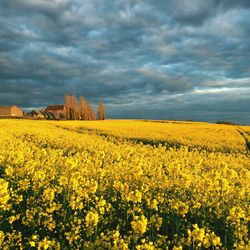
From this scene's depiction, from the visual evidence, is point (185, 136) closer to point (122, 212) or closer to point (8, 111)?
point (122, 212)

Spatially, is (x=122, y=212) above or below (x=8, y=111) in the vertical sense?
below

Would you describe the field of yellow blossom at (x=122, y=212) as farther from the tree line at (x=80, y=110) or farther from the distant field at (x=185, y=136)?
the tree line at (x=80, y=110)

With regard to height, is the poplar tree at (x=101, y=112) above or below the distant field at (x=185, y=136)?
above

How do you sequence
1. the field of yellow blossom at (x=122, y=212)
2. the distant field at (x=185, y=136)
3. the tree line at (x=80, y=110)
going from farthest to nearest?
the tree line at (x=80, y=110) < the distant field at (x=185, y=136) < the field of yellow blossom at (x=122, y=212)

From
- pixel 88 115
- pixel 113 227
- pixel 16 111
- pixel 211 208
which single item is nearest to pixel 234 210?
pixel 211 208

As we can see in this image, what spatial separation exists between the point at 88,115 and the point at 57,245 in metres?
94.0

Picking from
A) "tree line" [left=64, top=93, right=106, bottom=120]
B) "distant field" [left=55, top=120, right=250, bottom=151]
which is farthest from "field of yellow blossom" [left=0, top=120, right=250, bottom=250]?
"tree line" [left=64, top=93, right=106, bottom=120]

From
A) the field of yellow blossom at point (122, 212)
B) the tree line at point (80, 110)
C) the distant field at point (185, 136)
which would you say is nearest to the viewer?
the field of yellow blossom at point (122, 212)

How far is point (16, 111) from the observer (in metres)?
106

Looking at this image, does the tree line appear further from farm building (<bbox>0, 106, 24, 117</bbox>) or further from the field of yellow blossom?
the field of yellow blossom

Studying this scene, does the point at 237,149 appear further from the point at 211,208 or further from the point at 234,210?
the point at 234,210

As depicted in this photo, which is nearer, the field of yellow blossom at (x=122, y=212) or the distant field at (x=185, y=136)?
the field of yellow blossom at (x=122, y=212)

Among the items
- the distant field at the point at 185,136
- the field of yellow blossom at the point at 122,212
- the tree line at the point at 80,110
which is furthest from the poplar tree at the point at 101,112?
the field of yellow blossom at the point at 122,212

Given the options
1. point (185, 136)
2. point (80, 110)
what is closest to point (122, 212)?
point (185, 136)
